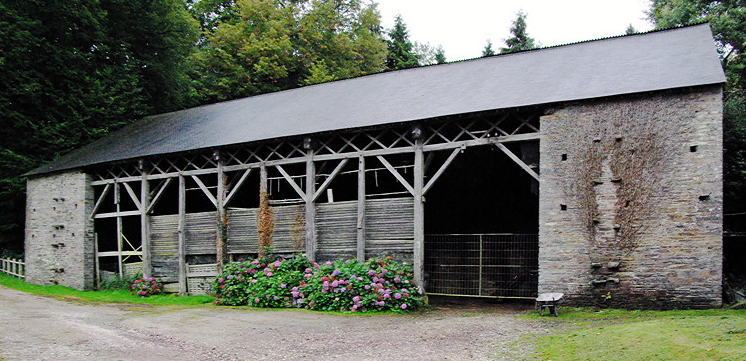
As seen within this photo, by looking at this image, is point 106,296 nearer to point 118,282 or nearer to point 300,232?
point 118,282

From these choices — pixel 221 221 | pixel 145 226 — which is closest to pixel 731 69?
pixel 221 221

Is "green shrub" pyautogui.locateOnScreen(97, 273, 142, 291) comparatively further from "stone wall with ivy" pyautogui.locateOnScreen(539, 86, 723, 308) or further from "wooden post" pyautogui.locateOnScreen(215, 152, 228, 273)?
"stone wall with ivy" pyautogui.locateOnScreen(539, 86, 723, 308)

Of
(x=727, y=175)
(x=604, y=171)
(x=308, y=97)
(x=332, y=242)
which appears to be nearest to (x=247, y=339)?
(x=332, y=242)

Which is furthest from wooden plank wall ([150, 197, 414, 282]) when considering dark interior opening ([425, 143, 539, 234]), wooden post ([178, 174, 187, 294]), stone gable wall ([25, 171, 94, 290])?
dark interior opening ([425, 143, 539, 234])

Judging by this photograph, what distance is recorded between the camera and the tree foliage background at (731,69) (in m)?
14.9

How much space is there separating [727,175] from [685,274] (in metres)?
6.46

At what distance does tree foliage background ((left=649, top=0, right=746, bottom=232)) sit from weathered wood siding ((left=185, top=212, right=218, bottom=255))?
46.4 ft

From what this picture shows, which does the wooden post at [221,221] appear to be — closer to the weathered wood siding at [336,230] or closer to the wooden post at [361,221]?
the weathered wood siding at [336,230]

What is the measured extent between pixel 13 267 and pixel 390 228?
17.3 meters

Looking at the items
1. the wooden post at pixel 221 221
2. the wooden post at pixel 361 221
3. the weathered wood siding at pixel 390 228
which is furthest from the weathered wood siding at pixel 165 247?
the weathered wood siding at pixel 390 228

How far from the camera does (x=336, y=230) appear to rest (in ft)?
46.9

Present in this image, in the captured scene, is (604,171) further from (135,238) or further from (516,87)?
(135,238)

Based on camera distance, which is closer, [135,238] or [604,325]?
[604,325]

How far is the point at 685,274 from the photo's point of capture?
33.3 ft
